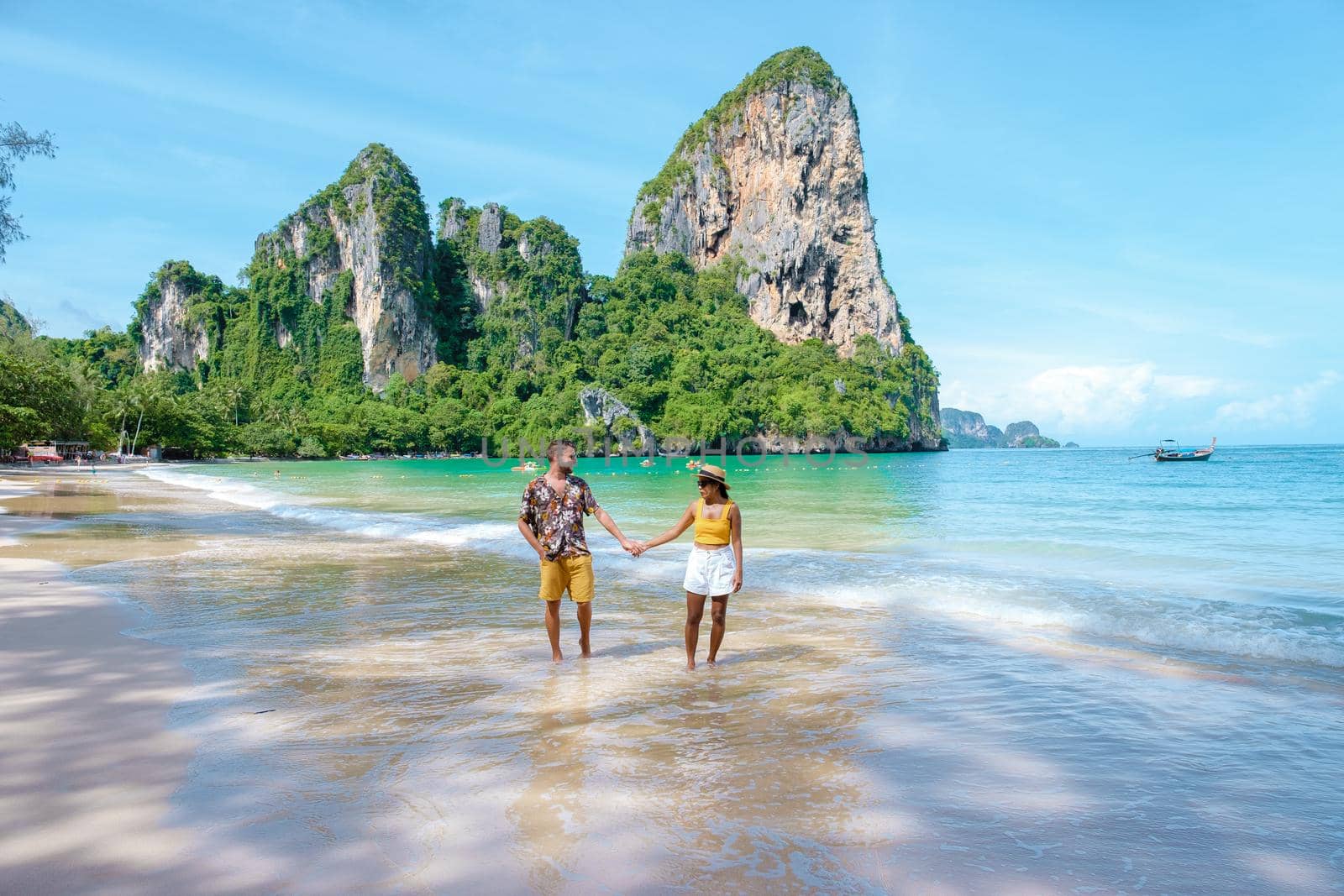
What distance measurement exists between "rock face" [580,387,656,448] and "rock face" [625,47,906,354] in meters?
31.4

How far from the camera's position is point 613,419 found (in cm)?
9600

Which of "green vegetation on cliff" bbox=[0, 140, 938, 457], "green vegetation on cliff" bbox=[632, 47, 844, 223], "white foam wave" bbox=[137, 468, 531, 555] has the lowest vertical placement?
"white foam wave" bbox=[137, 468, 531, 555]

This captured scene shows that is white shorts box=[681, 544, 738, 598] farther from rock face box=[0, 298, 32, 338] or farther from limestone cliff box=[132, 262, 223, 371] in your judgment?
limestone cliff box=[132, 262, 223, 371]

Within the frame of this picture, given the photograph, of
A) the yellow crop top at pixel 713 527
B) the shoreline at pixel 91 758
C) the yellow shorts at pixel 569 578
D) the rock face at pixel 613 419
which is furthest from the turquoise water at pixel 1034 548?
the rock face at pixel 613 419

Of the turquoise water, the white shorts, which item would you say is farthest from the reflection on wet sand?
the turquoise water

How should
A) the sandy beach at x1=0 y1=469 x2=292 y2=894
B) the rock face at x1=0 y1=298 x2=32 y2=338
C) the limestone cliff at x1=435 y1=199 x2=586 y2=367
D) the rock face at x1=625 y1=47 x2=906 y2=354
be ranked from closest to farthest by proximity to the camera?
the sandy beach at x1=0 y1=469 x2=292 y2=894 < the rock face at x1=0 y1=298 x2=32 y2=338 < the rock face at x1=625 y1=47 x2=906 y2=354 < the limestone cliff at x1=435 y1=199 x2=586 y2=367

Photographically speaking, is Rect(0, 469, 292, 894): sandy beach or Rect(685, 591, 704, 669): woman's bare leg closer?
Rect(0, 469, 292, 894): sandy beach

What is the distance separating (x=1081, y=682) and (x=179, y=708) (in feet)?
19.6

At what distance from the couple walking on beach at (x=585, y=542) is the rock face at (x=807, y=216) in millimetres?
112564

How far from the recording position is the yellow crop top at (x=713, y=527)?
585cm

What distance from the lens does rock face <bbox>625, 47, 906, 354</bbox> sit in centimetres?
11456

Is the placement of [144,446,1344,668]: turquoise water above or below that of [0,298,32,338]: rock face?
below

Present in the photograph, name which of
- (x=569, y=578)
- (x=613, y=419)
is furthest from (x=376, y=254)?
(x=569, y=578)

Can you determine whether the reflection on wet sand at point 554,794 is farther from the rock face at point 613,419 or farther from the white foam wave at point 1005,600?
the rock face at point 613,419
